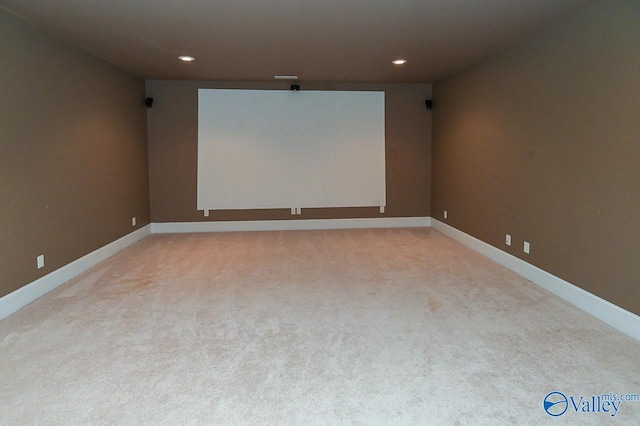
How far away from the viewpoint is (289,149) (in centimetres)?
668

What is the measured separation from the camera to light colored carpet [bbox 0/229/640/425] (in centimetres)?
199

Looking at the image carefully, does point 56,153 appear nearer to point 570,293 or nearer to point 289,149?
point 289,149

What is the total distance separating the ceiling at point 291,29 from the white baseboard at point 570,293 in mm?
2279

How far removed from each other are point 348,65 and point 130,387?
448 cm

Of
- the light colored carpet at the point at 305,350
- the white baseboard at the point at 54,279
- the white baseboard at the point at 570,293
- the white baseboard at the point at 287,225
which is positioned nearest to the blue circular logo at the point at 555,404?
the light colored carpet at the point at 305,350

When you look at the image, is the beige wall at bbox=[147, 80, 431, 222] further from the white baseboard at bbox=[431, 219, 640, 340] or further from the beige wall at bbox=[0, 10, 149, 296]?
the white baseboard at bbox=[431, 219, 640, 340]

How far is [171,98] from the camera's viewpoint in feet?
20.9

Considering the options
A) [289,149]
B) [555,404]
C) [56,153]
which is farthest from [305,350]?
[289,149]

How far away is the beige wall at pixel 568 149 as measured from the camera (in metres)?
2.84

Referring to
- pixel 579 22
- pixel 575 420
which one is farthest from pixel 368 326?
pixel 579 22

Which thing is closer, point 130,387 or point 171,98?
point 130,387

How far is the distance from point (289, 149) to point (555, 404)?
5.36 metres

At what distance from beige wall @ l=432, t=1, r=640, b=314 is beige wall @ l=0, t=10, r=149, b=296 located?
4.65 meters

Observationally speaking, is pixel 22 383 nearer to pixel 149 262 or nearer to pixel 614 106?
pixel 149 262
